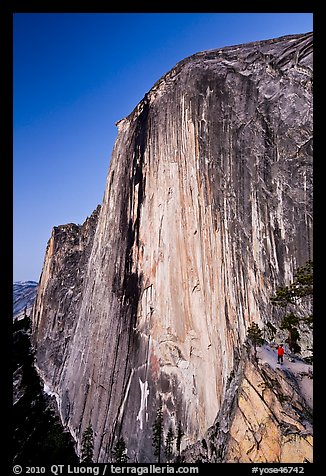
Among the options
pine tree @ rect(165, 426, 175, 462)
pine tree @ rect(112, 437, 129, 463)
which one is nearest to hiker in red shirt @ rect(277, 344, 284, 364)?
pine tree @ rect(165, 426, 175, 462)

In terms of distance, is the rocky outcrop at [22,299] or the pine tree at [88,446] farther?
the rocky outcrop at [22,299]

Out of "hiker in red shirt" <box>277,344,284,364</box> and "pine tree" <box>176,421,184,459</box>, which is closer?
"hiker in red shirt" <box>277,344,284,364</box>

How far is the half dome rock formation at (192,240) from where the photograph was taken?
17.2 meters

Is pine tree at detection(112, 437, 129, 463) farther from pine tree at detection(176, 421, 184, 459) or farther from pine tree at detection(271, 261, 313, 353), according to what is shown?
pine tree at detection(271, 261, 313, 353)

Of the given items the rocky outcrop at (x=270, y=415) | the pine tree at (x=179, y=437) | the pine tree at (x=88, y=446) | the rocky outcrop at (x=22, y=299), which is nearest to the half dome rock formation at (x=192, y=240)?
the rocky outcrop at (x=270, y=415)

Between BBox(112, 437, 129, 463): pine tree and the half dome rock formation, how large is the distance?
70cm

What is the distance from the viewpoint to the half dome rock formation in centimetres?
1723

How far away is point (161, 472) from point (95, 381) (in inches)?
1037

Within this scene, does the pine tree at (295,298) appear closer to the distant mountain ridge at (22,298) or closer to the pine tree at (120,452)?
the pine tree at (120,452)

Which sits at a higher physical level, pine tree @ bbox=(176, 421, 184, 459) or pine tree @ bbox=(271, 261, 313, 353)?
pine tree @ bbox=(271, 261, 313, 353)

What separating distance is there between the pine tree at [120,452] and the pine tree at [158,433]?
2.18 m

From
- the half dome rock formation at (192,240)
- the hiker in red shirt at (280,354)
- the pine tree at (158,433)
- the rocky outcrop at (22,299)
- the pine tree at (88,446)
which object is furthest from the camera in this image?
the rocky outcrop at (22,299)
